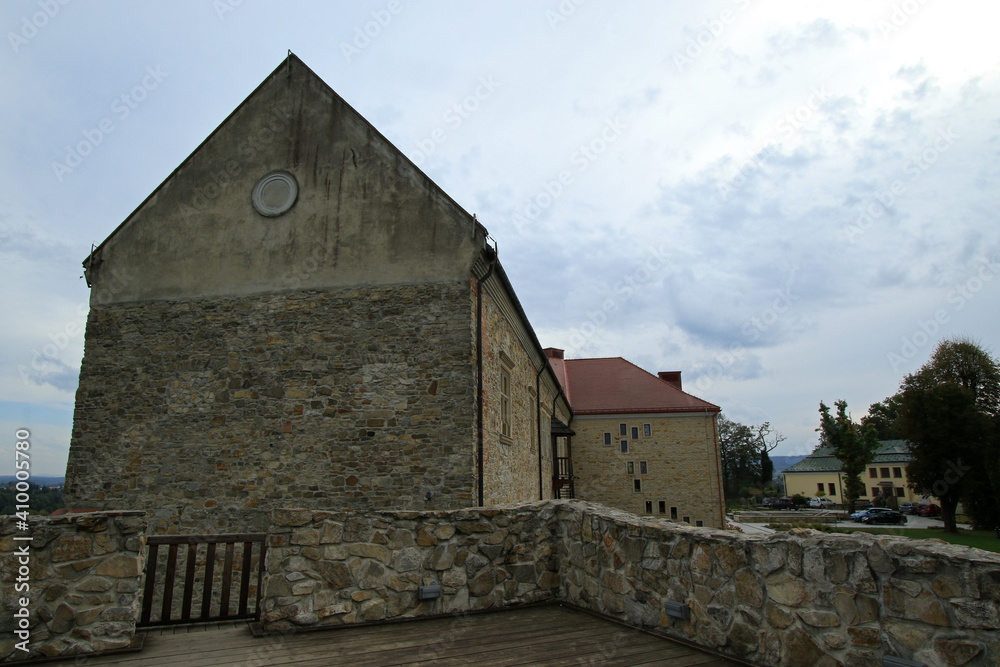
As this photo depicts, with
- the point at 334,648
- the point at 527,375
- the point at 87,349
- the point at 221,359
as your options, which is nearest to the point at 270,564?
the point at 334,648

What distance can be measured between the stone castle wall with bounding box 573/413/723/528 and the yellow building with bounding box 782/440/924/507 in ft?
115

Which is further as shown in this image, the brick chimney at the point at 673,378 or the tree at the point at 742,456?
the tree at the point at 742,456

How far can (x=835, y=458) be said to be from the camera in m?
62.2

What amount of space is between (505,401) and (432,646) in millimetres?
8530

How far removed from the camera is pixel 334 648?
4.37 meters

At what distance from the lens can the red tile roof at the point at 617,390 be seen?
104ft

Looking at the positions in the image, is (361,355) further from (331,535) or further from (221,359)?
(331,535)

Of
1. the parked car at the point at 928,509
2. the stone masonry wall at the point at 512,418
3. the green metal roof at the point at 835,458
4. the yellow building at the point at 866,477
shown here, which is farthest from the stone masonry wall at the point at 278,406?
the green metal roof at the point at 835,458

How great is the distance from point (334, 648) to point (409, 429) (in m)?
5.22

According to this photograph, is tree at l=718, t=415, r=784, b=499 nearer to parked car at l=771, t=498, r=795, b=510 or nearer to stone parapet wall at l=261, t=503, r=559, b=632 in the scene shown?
parked car at l=771, t=498, r=795, b=510

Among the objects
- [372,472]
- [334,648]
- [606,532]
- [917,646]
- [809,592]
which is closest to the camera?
[917,646]

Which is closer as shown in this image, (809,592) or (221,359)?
(809,592)

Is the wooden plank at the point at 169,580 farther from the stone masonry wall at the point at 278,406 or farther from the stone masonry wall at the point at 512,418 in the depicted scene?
the stone masonry wall at the point at 512,418

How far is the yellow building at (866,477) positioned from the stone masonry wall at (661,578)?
201ft
